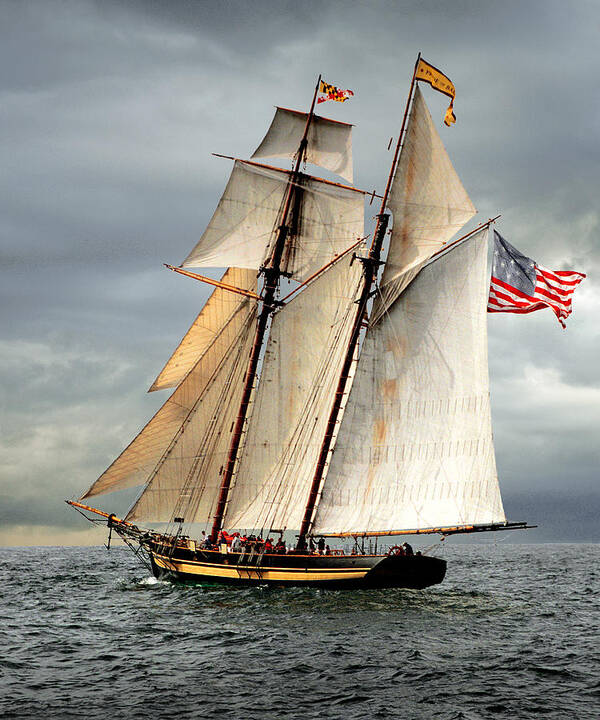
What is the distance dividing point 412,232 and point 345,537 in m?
19.4

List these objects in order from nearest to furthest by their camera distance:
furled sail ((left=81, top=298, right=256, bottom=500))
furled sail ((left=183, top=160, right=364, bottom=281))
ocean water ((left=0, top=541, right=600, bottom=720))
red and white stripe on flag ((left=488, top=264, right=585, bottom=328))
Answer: ocean water ((left=0, top=541, right=600, bottom=720)), red and white stripe on flag ((left=488, top=264, right=585, bottom=328)), furled sail ((left=81, top=298, right=256, bottom=500)), furled sail ((left=183, top=160, right=364, bottom=281))

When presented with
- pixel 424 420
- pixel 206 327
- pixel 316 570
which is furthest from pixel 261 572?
pixel 206 327

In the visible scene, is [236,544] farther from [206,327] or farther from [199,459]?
[206,327]

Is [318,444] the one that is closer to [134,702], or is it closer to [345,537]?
[345,537]

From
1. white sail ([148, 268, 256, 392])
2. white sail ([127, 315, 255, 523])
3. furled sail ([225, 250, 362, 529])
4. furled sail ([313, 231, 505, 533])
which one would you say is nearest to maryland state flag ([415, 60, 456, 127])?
furled sail ([313, 231, 505, 533])

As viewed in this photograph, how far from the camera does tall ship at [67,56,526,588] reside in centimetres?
4447

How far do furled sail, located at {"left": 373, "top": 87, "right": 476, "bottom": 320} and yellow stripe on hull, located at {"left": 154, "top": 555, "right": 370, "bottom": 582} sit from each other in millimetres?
15660

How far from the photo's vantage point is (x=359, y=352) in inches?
1895

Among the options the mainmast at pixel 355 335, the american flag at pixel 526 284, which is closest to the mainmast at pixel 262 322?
the mainmast at pixel 355 335

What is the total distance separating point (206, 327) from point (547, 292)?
80.9 ft

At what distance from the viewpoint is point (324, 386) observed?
52.6 metres

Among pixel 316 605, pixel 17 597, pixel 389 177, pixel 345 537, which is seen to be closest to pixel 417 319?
pixel 389 177

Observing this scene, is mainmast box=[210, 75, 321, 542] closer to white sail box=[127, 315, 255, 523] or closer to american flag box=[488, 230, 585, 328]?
white sail box=[127, 315, 255, 523]

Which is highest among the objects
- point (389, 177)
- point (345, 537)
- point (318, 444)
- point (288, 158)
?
point (288, 158)
